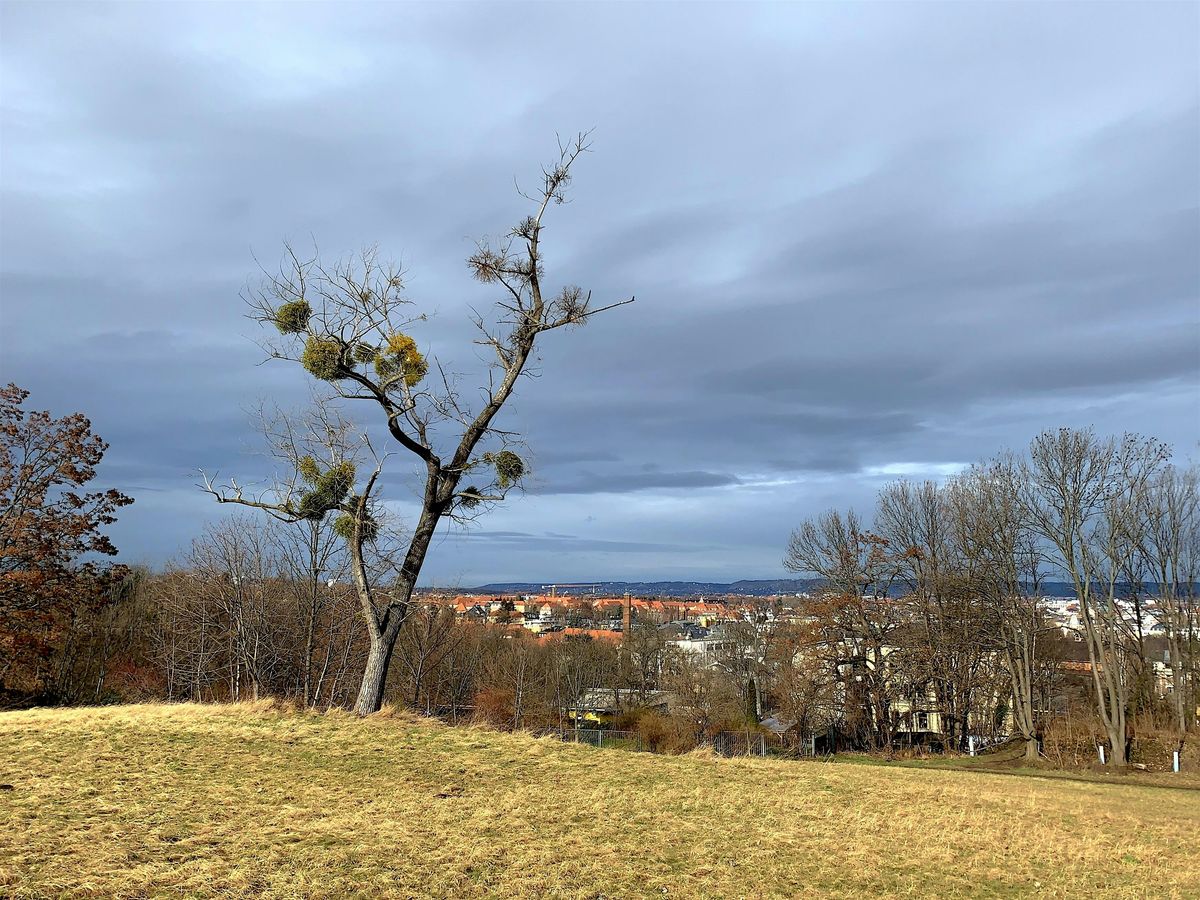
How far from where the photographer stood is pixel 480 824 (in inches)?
286

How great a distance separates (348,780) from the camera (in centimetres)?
861

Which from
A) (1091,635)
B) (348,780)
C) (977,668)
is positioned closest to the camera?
(348,780)

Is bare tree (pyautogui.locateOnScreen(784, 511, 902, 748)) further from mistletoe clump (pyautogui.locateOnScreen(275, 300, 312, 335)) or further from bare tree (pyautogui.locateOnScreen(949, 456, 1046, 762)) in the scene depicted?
mistletoe clump (pyautogui.locateOnScreen(275, 300, 312, 335))

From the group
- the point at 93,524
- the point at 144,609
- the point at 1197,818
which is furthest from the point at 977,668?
the point at 144,609

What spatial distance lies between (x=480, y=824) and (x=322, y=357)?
27.3 ft

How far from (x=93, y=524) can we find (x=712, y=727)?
3744cm

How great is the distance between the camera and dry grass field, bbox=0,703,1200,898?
5824 mm

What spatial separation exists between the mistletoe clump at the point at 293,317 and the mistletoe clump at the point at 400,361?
52.3 inches

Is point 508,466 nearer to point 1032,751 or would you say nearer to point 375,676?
point 375,676

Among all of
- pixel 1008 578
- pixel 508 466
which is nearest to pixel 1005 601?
pixel 1008 578

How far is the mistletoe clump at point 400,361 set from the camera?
13.8 m

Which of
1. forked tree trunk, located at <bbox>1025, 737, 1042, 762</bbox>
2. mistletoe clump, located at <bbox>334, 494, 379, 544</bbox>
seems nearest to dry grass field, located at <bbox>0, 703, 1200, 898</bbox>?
mistletoe clump, located at <bbox>334, 494, 379, 544</bbox>

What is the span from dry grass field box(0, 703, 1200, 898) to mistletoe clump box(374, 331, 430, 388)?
5.68 meters

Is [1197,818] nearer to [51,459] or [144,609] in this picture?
[51,459]
